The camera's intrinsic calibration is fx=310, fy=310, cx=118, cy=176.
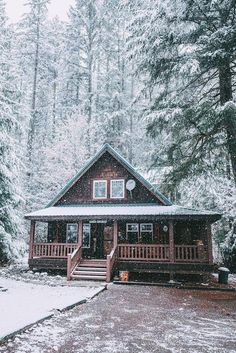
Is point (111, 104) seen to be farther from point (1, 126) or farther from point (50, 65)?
point (1, 126)

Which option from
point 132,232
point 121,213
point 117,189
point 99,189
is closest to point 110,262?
point 121,213

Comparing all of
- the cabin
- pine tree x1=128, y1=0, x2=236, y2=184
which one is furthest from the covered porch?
pine tree x1=128, y1=0, x2=236, y2=184

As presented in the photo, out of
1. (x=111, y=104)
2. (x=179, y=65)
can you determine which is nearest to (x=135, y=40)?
(x=179, y=65)

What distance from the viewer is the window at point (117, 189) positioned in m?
19.7

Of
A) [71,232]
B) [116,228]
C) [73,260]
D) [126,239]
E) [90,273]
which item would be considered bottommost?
[90,273]

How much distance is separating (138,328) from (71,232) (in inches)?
547

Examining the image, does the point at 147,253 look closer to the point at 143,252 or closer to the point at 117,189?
the point at 143,252

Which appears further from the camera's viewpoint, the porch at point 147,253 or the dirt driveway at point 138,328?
the porch at point 147,253

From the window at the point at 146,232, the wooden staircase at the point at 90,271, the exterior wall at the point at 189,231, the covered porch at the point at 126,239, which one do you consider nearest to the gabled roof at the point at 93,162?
the covered porch at the point at 126,239

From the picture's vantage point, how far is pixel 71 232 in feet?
67.2

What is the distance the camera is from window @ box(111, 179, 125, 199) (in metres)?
19.7

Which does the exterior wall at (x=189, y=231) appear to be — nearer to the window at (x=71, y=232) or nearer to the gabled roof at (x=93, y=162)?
the gabled roof at (x=93, y=162)

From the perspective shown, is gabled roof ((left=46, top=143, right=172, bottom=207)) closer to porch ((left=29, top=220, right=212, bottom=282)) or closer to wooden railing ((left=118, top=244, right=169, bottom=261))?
porch ((left=29, top=220, right=212, bottom=282))

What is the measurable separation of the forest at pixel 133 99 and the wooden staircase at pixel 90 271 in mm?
4741
